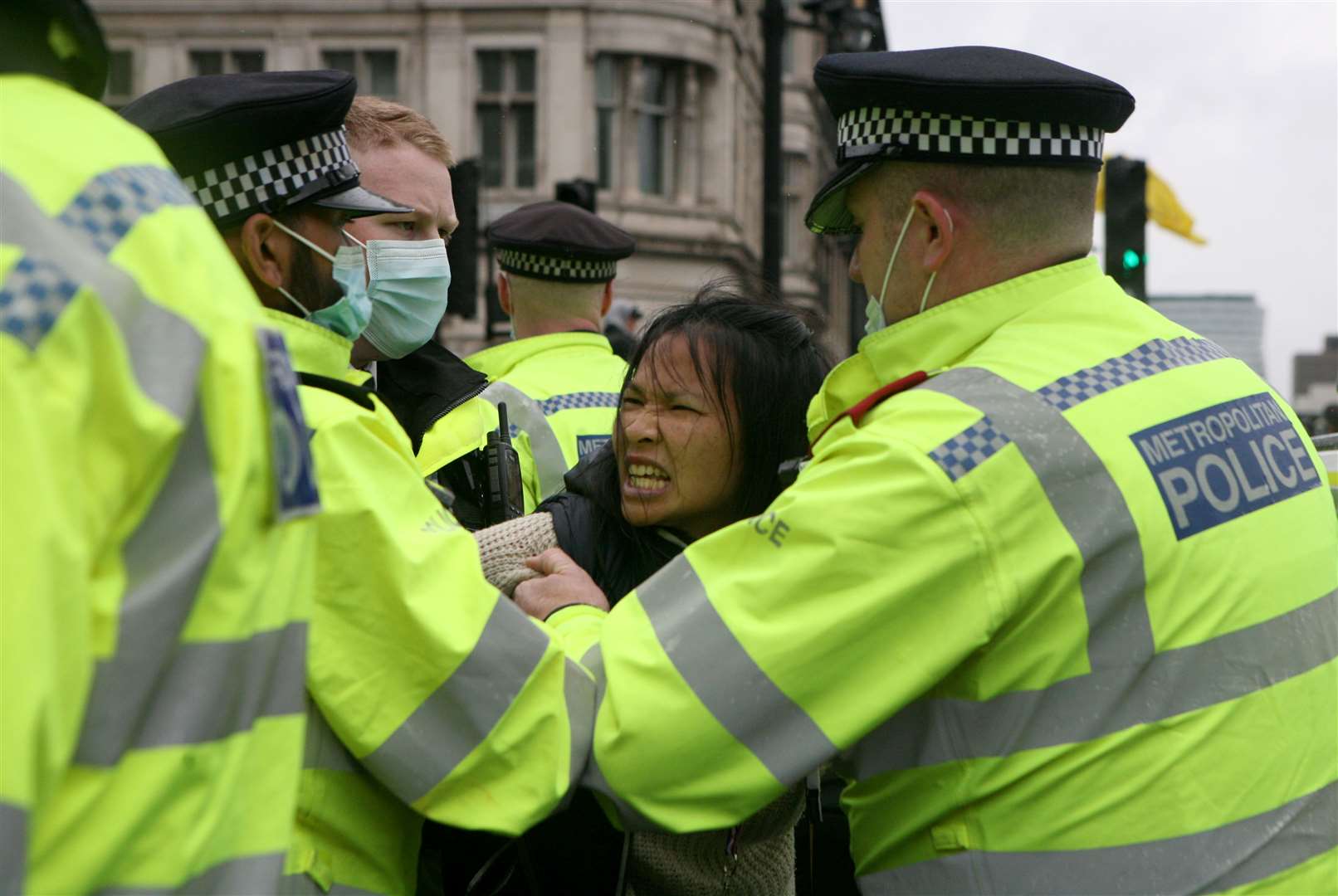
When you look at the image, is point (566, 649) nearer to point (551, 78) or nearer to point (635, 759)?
point (635, 759)

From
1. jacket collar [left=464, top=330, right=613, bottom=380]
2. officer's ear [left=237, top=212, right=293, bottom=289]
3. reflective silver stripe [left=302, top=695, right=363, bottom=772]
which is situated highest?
officer's ear [left=237, top=212, right=293, bottom=289]

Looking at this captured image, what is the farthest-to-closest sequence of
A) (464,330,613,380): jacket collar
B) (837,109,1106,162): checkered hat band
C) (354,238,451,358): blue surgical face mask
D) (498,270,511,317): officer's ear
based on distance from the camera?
(498,270,511,317): officer's ear < (464,330,613,380): jacket collar < (354,238,451,358): blue surgical face mask < (837,109,1106,162): checkered hat band

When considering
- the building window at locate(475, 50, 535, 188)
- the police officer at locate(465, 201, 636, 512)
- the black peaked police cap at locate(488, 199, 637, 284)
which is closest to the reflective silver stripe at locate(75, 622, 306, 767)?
the police officer at locate(465, 201, 636, 512)

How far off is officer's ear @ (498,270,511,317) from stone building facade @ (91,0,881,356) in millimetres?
23157

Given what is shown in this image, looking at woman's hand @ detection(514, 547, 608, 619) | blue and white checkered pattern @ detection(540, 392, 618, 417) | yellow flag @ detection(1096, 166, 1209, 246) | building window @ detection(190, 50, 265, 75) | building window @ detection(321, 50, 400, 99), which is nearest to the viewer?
woman's hand @ detection(514, 547, 608, 619)

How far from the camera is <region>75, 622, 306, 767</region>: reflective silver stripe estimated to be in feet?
5.26

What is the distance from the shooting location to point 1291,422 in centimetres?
281

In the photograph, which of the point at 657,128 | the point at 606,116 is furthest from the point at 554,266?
the point at 657,128

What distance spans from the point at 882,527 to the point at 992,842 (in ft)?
1.79

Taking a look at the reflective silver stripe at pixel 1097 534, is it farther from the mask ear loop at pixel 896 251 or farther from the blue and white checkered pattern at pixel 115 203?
the blue and white checkered pattern at pixel 115 203

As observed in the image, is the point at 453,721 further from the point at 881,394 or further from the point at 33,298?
the point at 33,298

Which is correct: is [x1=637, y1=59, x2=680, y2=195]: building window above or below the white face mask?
below

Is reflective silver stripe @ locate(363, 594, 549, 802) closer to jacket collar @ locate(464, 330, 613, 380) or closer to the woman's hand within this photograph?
the woman's hand

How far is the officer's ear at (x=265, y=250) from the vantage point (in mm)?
2604
